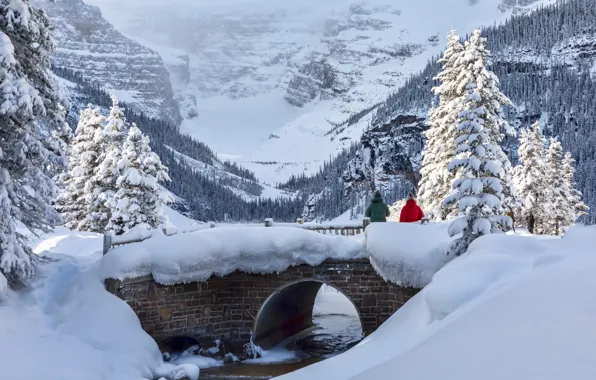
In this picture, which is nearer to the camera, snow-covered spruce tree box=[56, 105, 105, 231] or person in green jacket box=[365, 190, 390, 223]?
person in green jacket box=[365, 190, 390, 223]

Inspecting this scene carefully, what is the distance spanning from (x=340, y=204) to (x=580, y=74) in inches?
2360

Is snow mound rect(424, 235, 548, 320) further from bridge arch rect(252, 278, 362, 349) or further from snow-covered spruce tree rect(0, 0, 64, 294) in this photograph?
snow-covered spruce tree rect(0, 0, 64, 294)

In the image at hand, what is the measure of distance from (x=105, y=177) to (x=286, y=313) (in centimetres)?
1241

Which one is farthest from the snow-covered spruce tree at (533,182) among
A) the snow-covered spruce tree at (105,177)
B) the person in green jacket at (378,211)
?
the snow-covered spruce tree at (105,177)

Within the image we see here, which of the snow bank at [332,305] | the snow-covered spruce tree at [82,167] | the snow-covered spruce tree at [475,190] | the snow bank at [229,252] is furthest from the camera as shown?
the snow-covered spruce tree at [82,167]

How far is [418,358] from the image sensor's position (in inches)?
291

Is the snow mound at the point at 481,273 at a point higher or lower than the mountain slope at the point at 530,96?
lower

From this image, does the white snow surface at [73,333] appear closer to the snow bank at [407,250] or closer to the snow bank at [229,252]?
the snow bank at [229,252]

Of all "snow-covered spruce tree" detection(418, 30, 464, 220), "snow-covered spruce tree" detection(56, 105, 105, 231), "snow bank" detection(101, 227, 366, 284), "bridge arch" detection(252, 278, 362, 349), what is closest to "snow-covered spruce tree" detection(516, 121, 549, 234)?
"snow-covered spruce tree" detection(418, 30, 464, 220)

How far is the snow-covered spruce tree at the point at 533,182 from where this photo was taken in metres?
37.9

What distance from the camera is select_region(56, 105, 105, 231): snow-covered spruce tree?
3284cm

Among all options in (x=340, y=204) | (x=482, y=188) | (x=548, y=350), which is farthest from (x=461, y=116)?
(x=340, y=204)

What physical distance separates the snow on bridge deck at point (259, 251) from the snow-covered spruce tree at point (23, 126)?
290 cm

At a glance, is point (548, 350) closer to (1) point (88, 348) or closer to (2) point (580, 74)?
(1) point (88, 348)
